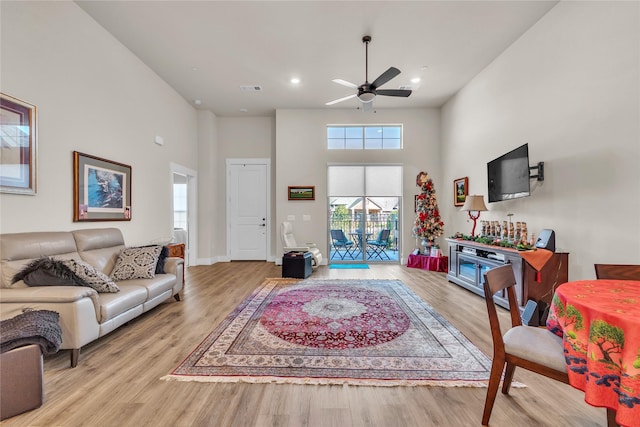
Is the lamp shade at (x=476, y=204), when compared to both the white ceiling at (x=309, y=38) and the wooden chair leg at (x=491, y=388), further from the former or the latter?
the wooden chair leg at (x=491, y=388)

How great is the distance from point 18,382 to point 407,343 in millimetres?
2716

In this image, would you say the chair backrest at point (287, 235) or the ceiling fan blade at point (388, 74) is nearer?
the ceiling fan blade at point (388, 74)

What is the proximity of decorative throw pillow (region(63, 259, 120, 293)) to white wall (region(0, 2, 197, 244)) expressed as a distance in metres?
0.68

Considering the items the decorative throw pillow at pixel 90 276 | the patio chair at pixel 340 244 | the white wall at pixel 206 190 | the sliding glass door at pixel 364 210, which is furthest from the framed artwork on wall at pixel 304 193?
the decorative throw pillow at pixel 90 276

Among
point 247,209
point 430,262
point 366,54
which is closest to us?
point 366,54

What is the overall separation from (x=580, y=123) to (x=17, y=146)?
18.2 feet

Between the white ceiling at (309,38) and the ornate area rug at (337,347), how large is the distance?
3.61 meters

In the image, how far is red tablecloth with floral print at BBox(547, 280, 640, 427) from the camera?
1.04 m

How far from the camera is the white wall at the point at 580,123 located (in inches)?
99.3

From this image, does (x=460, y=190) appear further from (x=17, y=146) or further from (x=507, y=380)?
(x=17, y=146)

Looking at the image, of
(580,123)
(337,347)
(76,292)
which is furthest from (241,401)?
(580,123)

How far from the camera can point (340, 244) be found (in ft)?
22.0

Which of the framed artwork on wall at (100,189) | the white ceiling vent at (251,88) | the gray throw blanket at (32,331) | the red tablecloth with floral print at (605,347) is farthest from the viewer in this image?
the white ceiling vent at (251,88)

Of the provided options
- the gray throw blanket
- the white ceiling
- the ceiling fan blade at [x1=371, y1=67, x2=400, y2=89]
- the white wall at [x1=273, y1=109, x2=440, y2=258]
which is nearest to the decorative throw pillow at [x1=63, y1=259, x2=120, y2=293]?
the gray throw blanket
